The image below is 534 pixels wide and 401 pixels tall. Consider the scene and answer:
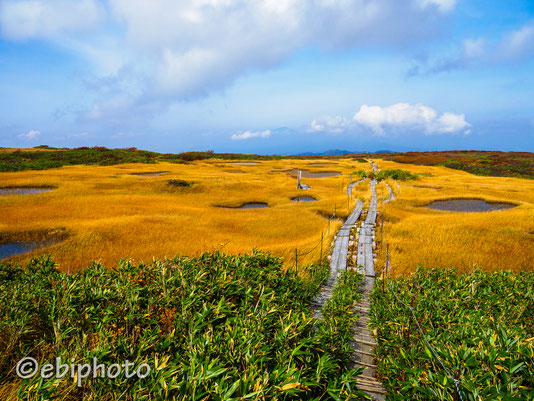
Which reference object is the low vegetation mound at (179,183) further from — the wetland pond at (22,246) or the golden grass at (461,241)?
the golden grass at (461,241)

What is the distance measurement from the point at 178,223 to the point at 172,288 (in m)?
15.9

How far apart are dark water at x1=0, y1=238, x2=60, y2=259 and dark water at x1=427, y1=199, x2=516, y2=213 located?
118 feet

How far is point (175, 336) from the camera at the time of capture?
4391mm

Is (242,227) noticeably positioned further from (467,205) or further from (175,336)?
(467,205)

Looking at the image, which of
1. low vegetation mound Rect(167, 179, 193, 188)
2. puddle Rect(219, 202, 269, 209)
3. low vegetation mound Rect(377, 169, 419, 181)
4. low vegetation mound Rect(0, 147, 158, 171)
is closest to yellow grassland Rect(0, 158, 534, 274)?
puddle Rect(219, 202, 269, 209)

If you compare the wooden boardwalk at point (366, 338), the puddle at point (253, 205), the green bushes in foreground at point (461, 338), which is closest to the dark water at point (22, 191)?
the puddle at point (253, 205)

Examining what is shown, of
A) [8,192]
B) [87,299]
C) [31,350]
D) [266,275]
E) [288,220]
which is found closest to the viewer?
[31,350]

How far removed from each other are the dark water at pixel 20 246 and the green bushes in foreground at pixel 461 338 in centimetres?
1900

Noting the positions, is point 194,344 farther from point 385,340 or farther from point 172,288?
point 385,340

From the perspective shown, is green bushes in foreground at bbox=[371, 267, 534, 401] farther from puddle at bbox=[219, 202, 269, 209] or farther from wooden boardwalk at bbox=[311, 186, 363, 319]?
puddle at bbox=[219, 202, 269, 209]

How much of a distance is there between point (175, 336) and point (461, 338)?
516 cm

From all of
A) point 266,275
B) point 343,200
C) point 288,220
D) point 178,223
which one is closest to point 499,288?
point 266,275

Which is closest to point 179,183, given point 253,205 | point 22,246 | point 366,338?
point 253,205

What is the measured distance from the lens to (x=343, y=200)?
29734mm
